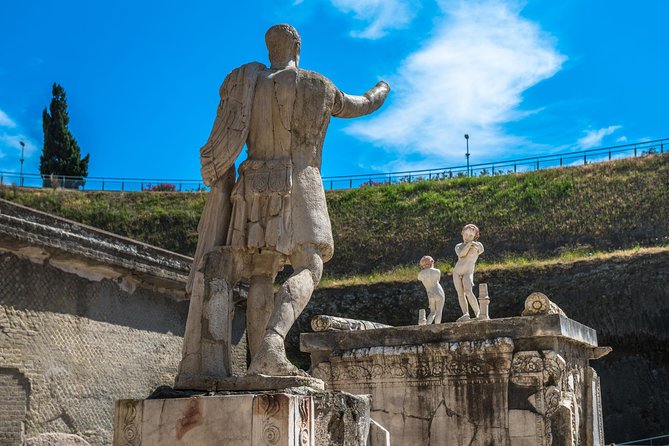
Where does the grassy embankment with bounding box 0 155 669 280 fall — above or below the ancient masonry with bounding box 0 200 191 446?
above

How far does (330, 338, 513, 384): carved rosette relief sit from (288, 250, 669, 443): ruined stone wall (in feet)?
46.2

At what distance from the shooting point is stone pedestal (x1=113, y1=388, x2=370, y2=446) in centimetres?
434

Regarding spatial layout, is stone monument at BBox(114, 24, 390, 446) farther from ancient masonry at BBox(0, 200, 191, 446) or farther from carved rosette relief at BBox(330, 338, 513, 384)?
ancient masonry at BBox(0, 200, 191, 446)

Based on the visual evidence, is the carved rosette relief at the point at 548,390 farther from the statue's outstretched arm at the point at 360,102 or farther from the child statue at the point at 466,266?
the statue's outstretched arm at the point at 360,102

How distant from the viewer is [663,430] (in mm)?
21031

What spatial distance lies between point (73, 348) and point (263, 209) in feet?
25.6

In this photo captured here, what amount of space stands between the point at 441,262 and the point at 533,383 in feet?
68.9

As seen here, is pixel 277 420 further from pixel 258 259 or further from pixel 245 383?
pixel 258 259

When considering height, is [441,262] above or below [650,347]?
above

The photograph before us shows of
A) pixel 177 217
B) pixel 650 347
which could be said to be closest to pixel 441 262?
pixel 650 347

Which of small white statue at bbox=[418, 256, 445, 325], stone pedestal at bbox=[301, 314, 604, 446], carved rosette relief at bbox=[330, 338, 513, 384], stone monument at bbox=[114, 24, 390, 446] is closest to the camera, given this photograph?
stone monument at bbox=[114, 24, 390, 446]

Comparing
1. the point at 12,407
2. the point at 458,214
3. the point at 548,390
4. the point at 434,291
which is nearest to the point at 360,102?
the point at 548,390

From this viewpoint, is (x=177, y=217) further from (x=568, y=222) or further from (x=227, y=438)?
(x=227, y=438)

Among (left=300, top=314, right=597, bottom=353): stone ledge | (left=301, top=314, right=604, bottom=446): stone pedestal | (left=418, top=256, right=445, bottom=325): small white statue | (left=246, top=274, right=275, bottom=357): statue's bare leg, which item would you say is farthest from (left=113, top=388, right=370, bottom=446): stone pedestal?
(left=418, top=256, right=445, bottom=325): small white statue
